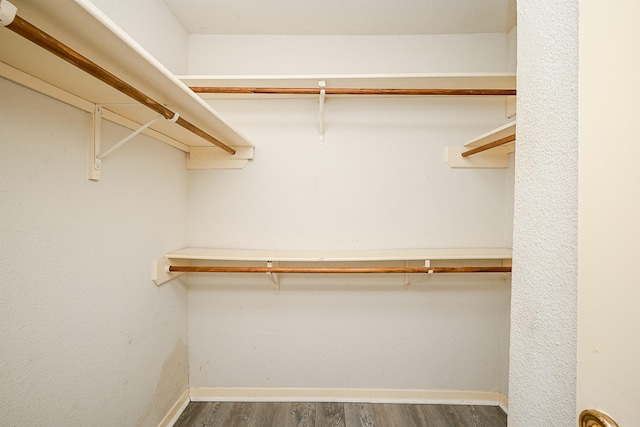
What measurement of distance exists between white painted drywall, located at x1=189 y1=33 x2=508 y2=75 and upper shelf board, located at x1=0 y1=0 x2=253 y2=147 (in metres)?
0.76

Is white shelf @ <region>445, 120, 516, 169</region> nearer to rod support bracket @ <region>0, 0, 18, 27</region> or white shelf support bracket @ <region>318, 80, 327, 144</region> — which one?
white shelf support bracket @ <region>318, 80, 327, 144</region>

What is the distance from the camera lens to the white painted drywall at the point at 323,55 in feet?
5.66

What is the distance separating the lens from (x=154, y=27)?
1.40 metres

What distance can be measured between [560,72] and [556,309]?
0.38 metres

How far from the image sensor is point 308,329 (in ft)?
5.75

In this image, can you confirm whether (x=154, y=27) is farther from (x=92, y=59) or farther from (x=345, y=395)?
(x=345, y=395)

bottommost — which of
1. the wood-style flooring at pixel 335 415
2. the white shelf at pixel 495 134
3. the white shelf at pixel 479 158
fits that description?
the wood-style flooring at pixel 335 415

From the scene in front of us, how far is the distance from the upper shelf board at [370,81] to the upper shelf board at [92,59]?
47 centimetres

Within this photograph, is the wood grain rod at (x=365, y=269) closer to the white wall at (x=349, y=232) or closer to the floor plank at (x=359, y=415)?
the white wall at (x=349, y=232)

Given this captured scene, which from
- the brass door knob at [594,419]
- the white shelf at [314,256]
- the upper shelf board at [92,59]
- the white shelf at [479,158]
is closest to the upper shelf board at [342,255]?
the white shelf at [314,256]

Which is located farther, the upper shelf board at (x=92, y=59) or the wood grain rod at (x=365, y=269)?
the wood grain rod at (x=365, y=269)

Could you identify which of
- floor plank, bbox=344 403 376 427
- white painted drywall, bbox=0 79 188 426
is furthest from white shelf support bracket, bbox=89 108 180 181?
floor plank, bbox=344 403 376 427

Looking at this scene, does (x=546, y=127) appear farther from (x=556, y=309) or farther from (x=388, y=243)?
(x=388, y=243)

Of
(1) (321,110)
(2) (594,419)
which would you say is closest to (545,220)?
(2) (594,419)
